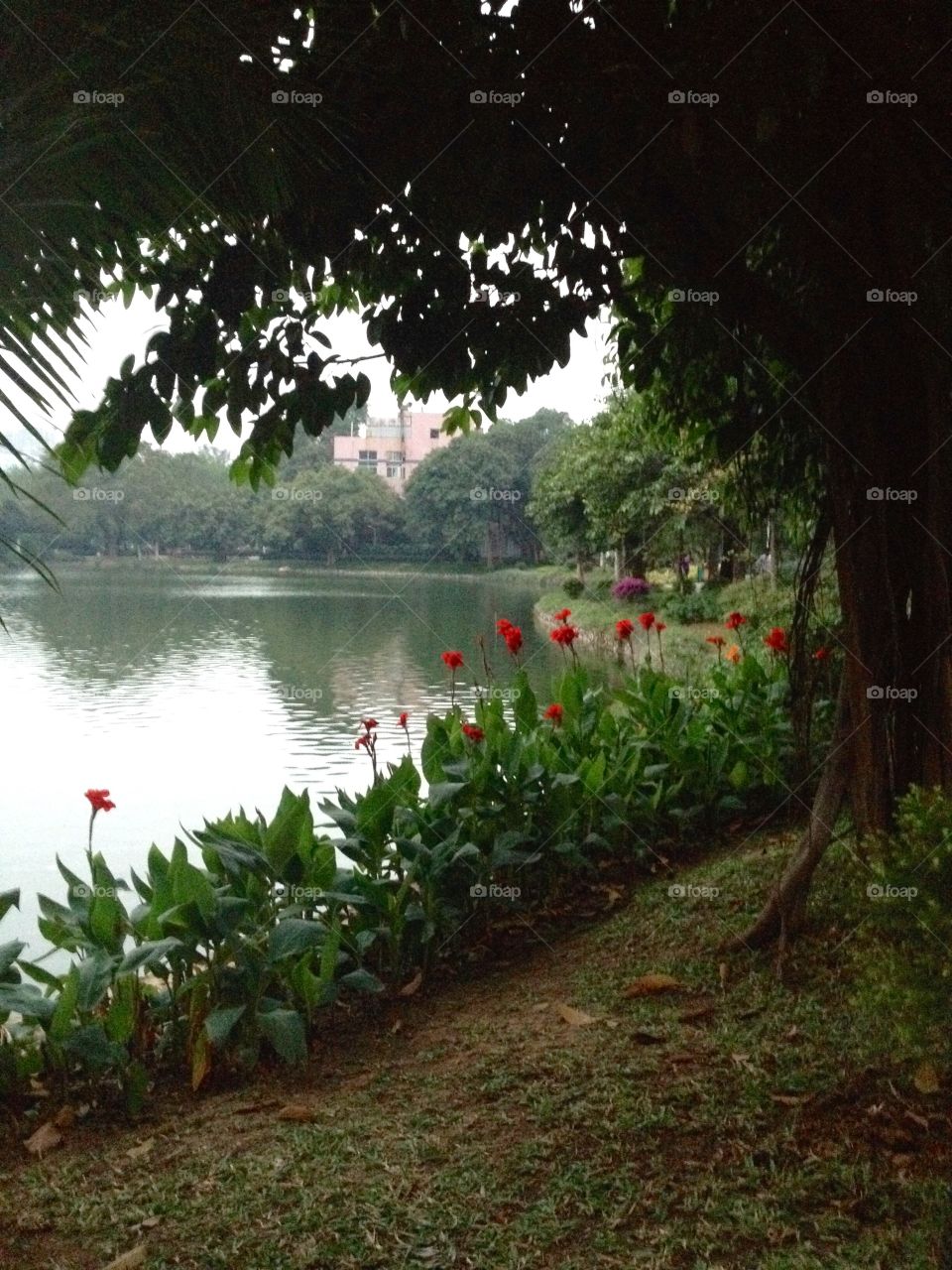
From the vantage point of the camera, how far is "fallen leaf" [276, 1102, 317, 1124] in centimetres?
192

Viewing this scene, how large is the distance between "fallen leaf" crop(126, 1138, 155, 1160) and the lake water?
736 mm

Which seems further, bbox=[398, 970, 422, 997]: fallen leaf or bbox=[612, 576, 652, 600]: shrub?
bbox=[612, 576, 652, 600]: shrub

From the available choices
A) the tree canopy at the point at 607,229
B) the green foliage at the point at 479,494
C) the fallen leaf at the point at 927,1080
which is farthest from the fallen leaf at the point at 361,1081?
the green foliage at the point at 479,494

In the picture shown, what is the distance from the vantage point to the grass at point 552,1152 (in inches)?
57.4

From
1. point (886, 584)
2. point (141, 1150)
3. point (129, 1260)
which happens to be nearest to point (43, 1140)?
point (141, 1150)

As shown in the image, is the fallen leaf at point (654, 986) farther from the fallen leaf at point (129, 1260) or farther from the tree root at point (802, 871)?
the fallen leaf at point (129, 1260)

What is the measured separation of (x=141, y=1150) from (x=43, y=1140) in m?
0.21

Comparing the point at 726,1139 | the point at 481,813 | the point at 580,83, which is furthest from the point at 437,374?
the point at 726,1139

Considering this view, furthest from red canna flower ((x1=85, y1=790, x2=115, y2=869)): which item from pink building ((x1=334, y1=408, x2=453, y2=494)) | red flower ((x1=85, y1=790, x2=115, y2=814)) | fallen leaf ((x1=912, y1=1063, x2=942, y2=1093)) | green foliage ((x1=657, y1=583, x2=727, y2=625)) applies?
green foliage ((x1=657, y1=583, x2=727, y2=625))

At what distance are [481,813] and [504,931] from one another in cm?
31

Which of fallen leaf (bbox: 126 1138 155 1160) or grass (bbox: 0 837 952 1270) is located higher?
grass (bbox: 0 837 952 1270)

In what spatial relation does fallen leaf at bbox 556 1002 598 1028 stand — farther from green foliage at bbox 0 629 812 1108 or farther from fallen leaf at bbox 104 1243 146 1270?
fallen leaf at bbox 104 1243 146 1270

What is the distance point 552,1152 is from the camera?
170cm

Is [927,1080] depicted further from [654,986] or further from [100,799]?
[100,799]
